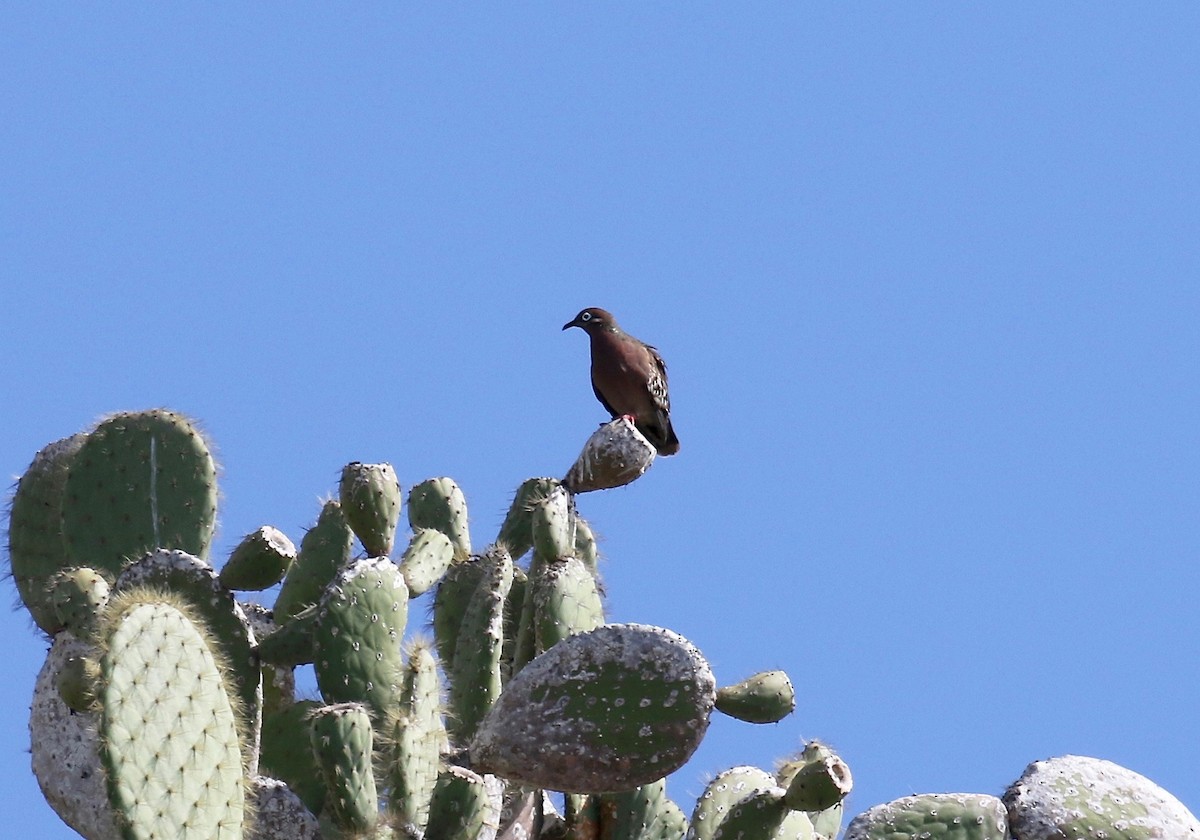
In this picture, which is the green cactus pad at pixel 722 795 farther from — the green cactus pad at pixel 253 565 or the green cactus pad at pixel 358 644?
the green cactus pad at pixel 253 565

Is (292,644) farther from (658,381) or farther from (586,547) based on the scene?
(658,381)

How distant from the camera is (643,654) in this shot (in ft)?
11.9

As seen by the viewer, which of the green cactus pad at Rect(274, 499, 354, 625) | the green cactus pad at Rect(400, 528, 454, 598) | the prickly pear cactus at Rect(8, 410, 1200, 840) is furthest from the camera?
the green cactus pad at Rect(274, 499, 354, 625)

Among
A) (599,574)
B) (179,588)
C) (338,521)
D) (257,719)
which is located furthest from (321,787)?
(599,574)

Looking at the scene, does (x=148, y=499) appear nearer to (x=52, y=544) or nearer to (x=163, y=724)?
(x=52, y=544)

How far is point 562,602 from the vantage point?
14.1 ft

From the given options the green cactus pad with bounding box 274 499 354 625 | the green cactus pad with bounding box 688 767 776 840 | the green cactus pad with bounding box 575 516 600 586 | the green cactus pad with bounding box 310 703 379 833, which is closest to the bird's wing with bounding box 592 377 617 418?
the green cactus pad with bounding box 575 516 600 586

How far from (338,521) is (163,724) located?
1548 millimetres

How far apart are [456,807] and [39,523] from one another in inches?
54.7

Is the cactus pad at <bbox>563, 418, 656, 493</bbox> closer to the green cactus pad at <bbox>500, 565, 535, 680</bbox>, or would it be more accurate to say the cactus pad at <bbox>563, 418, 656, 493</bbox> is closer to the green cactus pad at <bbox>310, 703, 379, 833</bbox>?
the green cactus pad at <bbox>500, 565, 535, 680</bbox>

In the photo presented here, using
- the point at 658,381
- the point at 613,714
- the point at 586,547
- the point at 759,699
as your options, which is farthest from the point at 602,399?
the point at 613,714

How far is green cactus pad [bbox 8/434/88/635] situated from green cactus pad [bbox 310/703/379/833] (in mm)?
1080

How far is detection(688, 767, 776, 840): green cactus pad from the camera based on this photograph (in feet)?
13.6

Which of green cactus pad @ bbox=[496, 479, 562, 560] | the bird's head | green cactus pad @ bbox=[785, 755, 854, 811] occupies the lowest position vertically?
green cactus pad @ bbox=[785, 755, 854, 811]
